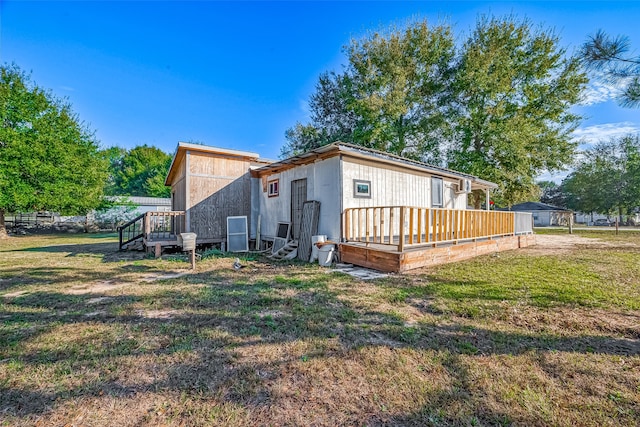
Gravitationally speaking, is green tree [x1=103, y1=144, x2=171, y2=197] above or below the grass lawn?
above

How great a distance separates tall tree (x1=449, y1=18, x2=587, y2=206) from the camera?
1497 cm

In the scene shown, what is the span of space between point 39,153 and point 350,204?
17.3 meters

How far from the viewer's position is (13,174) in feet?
44.8

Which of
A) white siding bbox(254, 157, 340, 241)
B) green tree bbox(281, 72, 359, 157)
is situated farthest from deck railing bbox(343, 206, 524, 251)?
green tree bbox(281, 72, 359, 157)

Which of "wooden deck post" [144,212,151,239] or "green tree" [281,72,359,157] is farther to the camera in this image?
"green tree" [281,72,359,157]

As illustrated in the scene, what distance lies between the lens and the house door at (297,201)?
806cm

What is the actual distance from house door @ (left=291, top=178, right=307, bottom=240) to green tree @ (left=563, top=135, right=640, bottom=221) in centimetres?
3552

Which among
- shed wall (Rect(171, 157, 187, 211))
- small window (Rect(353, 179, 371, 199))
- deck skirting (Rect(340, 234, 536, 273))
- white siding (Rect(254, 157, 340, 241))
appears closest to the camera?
deck skirting (Rect(340, 234, 536, 273))

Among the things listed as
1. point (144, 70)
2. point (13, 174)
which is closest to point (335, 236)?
point (144, 70)

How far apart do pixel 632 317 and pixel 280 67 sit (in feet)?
49.9

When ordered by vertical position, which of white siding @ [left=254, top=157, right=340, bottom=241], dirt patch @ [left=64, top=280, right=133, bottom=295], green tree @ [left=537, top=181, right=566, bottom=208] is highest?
green tree @ [left=537, top=181, right=566, bottom=208]

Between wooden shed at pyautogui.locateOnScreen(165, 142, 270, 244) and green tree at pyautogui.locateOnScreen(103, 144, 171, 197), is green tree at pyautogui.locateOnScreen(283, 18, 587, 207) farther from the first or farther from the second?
green tree at pyautogui.locateOnScreen(103, 144, 171, 197)

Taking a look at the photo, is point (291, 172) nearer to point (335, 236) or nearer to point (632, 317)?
point (335, 236)

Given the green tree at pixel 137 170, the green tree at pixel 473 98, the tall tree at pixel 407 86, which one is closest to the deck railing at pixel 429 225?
the green tree at pixel 473 98
